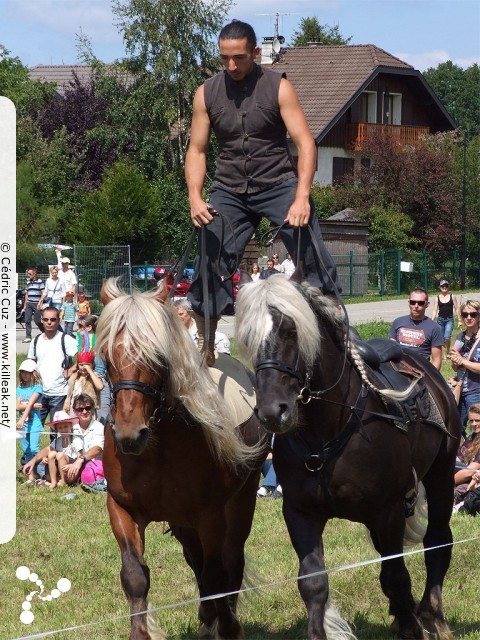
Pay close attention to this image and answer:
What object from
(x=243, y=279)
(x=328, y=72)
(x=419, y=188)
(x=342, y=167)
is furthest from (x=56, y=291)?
(x=328, y=72)

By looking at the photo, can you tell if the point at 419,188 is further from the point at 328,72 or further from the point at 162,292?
the point at 162,292

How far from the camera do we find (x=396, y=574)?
244 inches

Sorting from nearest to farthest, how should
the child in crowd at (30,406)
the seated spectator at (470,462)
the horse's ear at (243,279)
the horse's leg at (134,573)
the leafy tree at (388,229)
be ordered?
1. the horse's leg at (134,573)
2. the horse's ear at (243,279)
3. the seated spectator at (470,462)
4. the child in crowd at (30,406)
5. the leafy tree at (388,229)

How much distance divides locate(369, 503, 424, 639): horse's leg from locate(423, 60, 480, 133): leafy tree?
93.8 m

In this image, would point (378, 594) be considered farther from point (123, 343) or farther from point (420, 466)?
point (123, 343)

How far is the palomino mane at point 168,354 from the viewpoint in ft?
17.9

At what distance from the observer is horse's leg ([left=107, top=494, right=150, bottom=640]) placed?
5.58 metres

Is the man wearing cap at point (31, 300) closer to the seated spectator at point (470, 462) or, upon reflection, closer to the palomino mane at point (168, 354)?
the seated spectator at point (470, 462)

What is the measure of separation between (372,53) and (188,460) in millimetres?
47941

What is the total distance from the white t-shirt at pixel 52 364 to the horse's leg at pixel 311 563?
824 cm

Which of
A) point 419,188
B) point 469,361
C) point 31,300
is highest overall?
point 419,188

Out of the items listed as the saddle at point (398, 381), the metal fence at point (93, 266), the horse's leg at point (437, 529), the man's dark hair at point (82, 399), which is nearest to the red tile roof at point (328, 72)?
the metal fence at point (93, 266)

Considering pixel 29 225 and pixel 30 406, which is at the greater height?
pixel 29 225

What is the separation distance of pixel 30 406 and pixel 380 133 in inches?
1440
